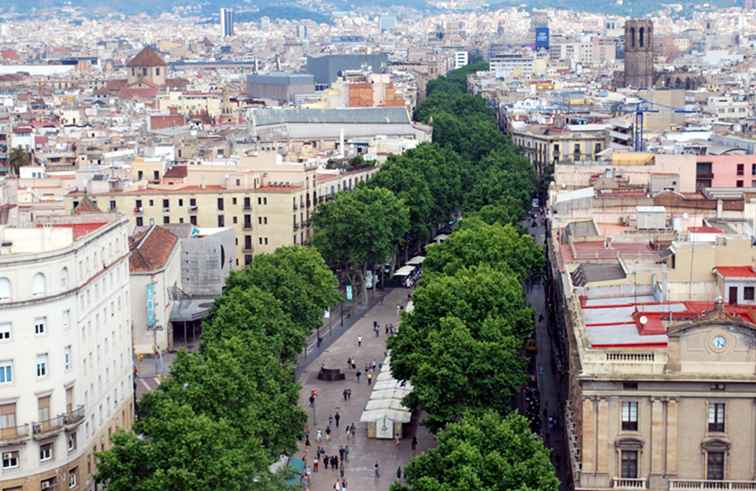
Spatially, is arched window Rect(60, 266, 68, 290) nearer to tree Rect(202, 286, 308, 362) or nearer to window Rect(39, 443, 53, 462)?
window Rect(39, 443, 53, 462)

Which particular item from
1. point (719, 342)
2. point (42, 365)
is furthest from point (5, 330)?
point (719, 342)

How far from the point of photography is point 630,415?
57719 mm

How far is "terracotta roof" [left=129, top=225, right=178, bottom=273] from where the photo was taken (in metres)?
95.5

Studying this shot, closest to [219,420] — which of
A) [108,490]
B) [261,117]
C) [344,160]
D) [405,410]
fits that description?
[108,490]

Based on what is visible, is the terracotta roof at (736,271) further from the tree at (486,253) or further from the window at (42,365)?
the window at (42,365)

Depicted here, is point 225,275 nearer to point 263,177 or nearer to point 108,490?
point 263,177

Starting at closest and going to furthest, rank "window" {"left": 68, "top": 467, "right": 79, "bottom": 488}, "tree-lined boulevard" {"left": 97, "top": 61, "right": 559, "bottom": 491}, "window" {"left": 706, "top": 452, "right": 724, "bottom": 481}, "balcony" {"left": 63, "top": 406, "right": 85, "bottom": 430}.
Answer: "tree-lined boulevard" {"left": 97, "top": 61, "right": 559, "bottom": 491}, "window" {"left": 706, "top": 452, "right": 724, "bottom": 481}, "balcony" {"left": 63, "top": 406, "right": 85, "bottom": 430}, "window" {"left": 68, "top": 467, "right": 79, "bottom": 488}

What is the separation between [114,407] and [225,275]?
118 feet

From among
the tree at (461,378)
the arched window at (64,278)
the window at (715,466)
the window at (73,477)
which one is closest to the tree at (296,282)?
the tree at (461,378)

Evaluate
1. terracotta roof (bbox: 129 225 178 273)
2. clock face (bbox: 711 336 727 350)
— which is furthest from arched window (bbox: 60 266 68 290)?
terracotta roof (bbox: 129 225 178 273)

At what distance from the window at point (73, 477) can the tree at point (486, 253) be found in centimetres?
3181

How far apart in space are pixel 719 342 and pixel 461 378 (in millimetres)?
14669

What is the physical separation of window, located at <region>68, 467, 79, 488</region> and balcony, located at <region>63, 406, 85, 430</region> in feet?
5.77

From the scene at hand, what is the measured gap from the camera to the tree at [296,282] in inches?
3580
